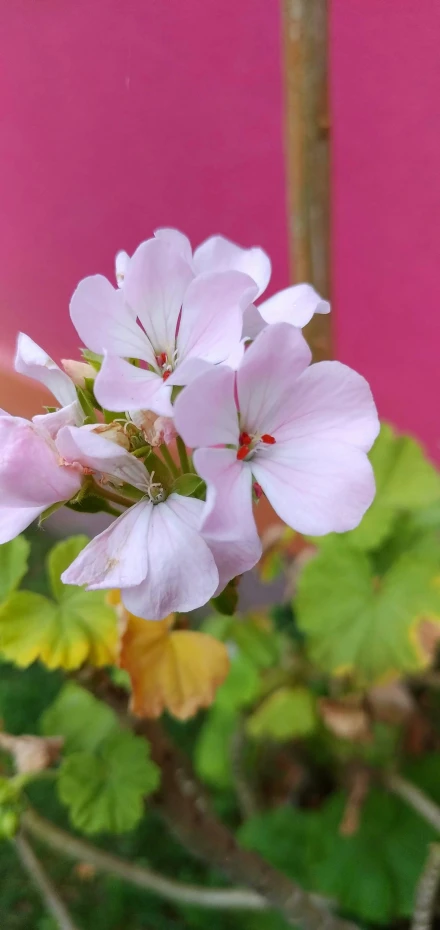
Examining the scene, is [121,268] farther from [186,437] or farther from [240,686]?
[240,686]

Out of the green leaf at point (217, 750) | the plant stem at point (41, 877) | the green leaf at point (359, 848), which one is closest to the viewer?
the plant stem at point (41, 877)

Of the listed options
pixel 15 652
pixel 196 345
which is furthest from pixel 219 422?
pixel 15 652

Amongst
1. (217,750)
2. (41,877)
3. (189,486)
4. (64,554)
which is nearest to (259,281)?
(189,486)

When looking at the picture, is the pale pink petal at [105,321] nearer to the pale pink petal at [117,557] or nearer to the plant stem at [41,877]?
the pale pink petal at [117,557]

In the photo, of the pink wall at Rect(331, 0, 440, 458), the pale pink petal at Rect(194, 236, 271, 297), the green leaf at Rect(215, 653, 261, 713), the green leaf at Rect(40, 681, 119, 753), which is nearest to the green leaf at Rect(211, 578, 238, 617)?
the pale pink petal at Rect(194, 236, 271, 297)

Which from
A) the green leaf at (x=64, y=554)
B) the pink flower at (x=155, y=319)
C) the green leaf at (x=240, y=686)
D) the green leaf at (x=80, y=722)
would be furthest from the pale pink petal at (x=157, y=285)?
the green leaf at (x=240, y=686)

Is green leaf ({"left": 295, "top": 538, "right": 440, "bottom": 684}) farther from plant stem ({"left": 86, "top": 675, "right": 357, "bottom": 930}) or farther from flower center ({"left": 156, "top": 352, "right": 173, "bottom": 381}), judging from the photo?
flower center ({"left": 156, "top": 352, "right": 173, "bottom": 381})
